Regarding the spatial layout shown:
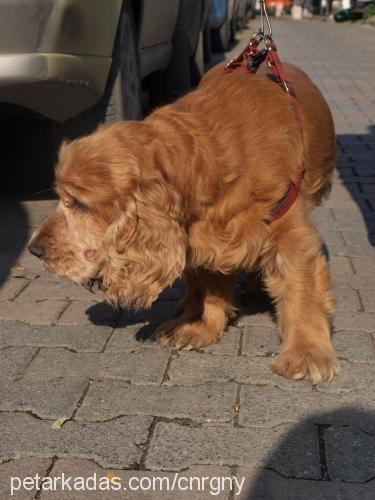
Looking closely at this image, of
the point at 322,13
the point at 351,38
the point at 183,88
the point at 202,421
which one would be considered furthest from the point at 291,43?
the point at 322,13

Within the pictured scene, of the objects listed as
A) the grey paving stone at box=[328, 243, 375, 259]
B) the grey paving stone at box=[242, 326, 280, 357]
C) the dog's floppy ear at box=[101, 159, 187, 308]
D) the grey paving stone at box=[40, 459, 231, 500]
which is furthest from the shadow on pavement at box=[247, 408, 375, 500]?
the grey paving stone at box=[328, 243, 375, 259]

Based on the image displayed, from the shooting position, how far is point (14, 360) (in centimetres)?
325

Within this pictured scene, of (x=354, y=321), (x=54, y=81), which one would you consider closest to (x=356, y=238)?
(x=354, y=321)

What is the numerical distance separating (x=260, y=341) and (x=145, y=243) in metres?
0.91

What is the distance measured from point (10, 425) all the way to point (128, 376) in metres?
0.55

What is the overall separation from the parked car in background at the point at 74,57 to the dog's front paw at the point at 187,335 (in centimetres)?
159

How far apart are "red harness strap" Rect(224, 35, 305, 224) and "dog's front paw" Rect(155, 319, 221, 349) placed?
670 mm

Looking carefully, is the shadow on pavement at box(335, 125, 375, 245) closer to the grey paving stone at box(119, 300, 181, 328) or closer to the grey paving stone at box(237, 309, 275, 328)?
the grey paving stone at box(237, 309, 275, 328)

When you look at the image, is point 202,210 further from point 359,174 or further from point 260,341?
point 359,174

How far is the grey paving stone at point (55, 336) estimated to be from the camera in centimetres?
340

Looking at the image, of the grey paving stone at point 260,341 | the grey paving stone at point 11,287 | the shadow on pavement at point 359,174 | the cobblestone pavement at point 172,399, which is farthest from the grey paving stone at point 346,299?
the grey paving stone at point 11,287

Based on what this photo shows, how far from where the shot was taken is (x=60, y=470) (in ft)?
8.01

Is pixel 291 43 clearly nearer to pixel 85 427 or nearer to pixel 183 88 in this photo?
pixel 183 88

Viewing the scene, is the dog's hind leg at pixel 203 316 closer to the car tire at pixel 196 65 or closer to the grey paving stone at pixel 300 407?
the grey paving stone at pixel 300 407
